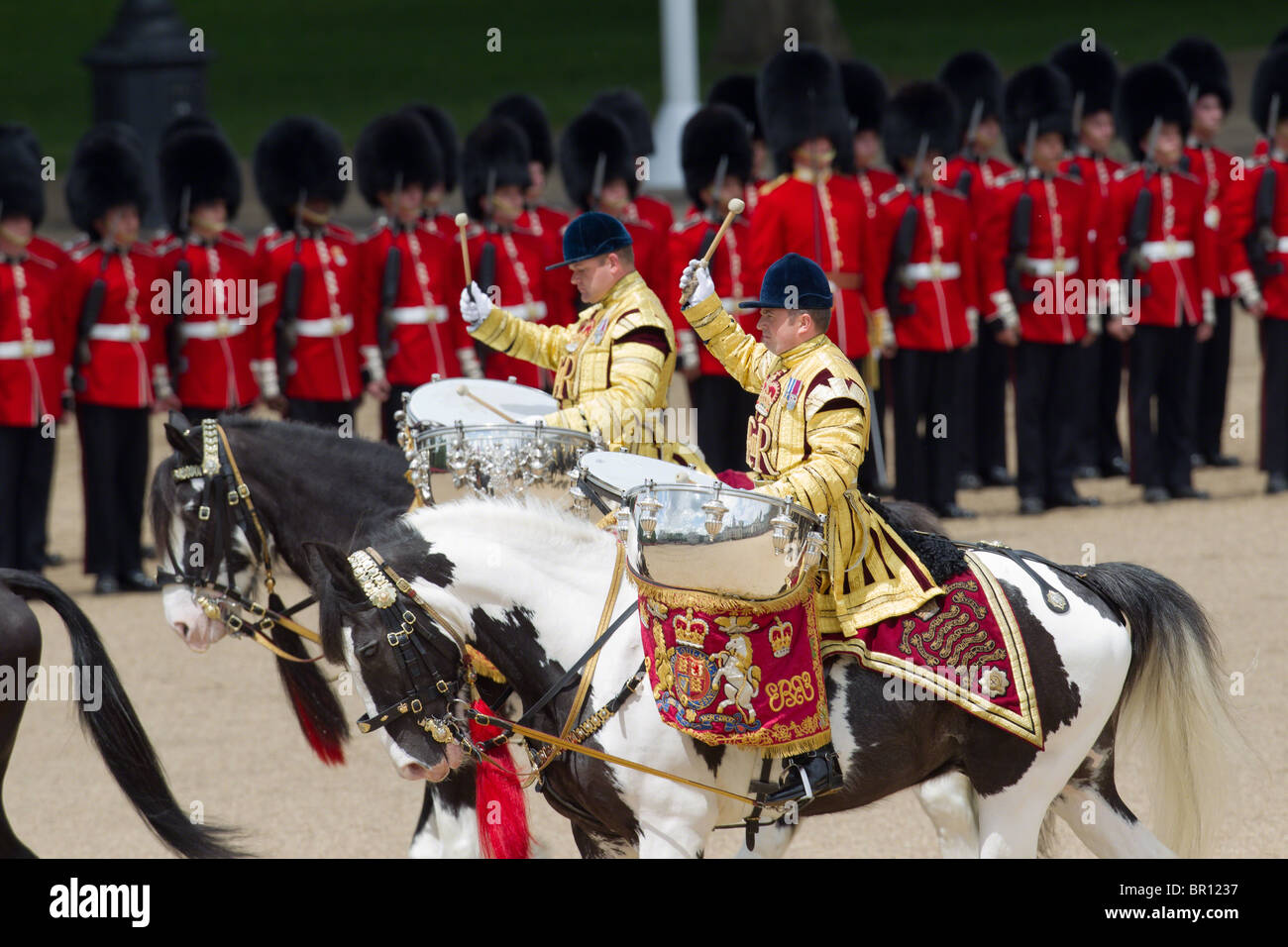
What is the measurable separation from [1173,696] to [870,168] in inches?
224

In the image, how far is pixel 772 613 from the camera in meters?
3.98

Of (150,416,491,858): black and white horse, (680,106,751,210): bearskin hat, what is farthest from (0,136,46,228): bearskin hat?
(150,416,491,858): black and white horse

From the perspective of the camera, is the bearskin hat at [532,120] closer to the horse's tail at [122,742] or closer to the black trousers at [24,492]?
the black trousers at [24,492]

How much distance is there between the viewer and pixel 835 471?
155 inches

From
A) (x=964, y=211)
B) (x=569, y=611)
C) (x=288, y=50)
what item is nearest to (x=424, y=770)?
(x=569, y=611)

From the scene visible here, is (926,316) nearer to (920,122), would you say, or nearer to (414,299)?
(920,122)

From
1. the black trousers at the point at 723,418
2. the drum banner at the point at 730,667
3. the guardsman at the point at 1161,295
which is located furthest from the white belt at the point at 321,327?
the drum banner at the point at 730,667

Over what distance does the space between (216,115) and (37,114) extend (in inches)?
73.9

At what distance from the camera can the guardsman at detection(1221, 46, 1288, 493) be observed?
9.17 meters

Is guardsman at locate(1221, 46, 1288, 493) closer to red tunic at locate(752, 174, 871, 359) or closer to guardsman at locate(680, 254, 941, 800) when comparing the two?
red tunic at locate(752, 174, 871, 359)

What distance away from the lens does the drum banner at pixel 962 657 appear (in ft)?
13.3

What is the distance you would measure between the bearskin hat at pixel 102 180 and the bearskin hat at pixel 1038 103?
395 centimetres

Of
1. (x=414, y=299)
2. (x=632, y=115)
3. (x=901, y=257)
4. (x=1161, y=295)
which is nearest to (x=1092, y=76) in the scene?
(x=1161, y=295)

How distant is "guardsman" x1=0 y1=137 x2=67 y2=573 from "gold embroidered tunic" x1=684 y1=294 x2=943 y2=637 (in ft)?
15.2
